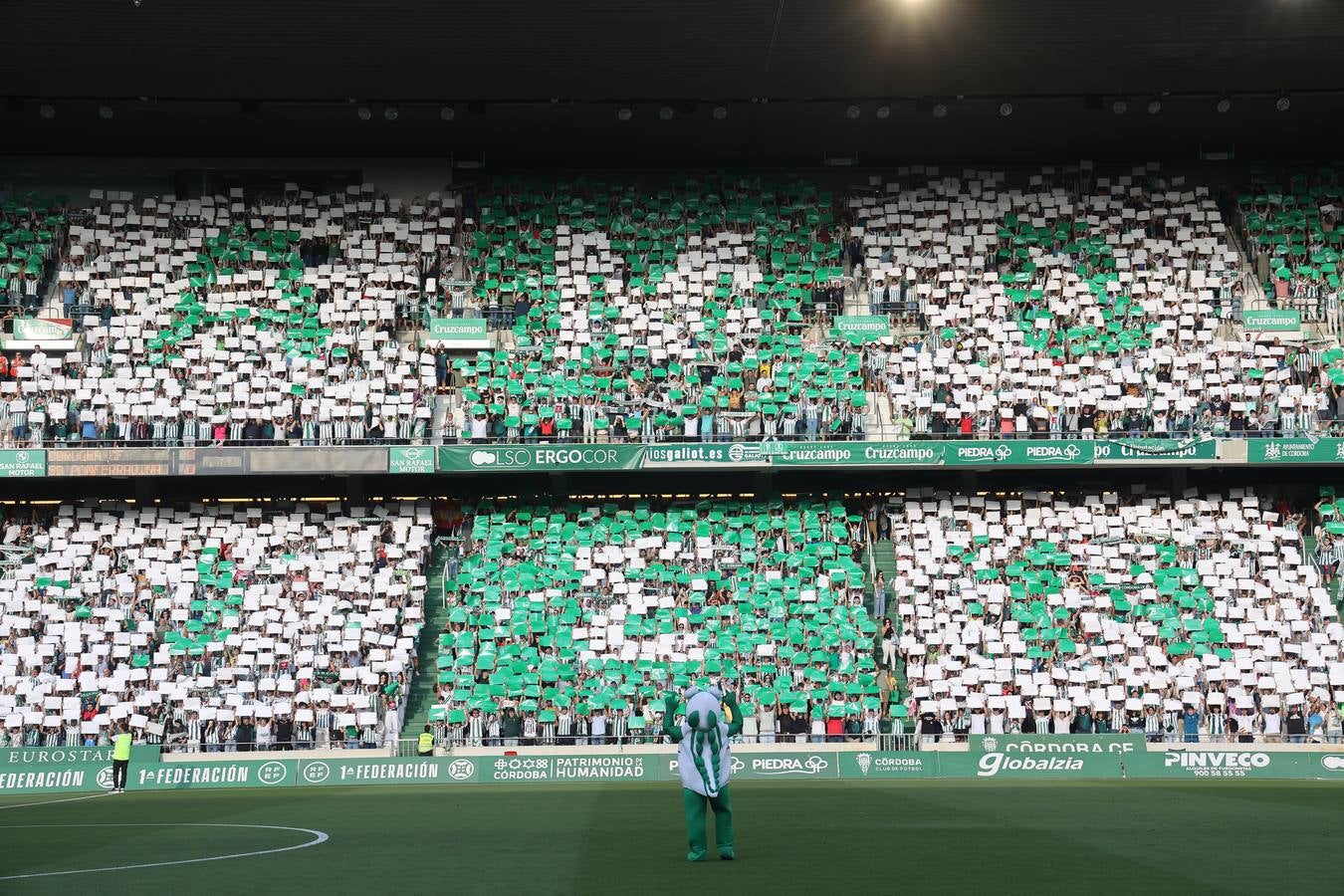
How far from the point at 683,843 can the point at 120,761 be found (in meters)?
16.7

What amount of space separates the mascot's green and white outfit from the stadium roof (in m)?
22.5

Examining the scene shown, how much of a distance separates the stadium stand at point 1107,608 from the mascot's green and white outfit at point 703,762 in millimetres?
17662

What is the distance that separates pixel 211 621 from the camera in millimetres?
34000

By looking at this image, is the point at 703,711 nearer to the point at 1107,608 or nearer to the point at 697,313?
the point at 1107,608

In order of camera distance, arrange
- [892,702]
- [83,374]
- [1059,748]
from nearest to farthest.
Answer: [1059,748] → [892,702] → [83,374]

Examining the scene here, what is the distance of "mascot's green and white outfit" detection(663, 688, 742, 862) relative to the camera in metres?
14.3

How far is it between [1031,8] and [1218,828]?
21.8 meters

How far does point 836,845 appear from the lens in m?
16.1

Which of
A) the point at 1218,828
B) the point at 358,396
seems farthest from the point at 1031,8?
the point at 1218,828

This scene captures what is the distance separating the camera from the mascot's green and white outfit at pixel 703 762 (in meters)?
14.3

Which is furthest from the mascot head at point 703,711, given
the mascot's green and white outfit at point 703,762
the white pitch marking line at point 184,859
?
the white pitch marking line at point 184,859

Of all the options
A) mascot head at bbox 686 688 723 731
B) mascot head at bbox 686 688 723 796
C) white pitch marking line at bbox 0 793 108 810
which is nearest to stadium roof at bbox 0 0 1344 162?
white pitch marking line at bbox 0 793 108 810

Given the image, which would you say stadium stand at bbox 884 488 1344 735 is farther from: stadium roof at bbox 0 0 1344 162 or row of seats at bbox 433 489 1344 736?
stadium roof at bbox 0 0 1344 162

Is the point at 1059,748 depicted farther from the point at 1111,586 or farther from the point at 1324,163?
the point at 1324,163
